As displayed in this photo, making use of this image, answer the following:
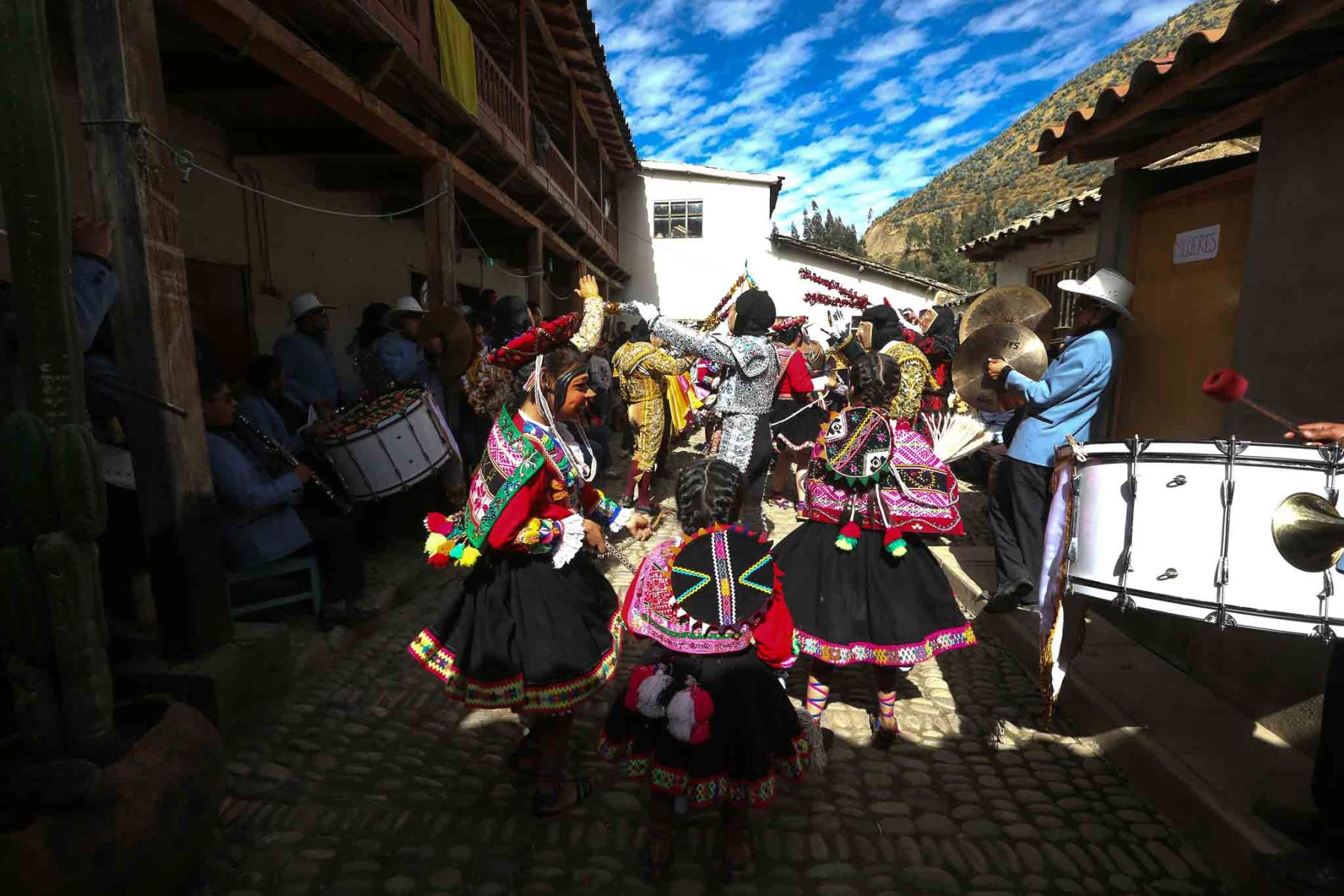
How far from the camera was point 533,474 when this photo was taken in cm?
255

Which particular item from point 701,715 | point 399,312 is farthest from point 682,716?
point 399,312

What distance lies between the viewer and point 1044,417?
4.19 metres

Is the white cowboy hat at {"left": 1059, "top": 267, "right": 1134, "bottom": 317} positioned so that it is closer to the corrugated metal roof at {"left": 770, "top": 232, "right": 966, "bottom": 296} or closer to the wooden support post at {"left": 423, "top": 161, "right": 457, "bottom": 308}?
the wooden support post at {"left": 423, "top": 161, "right": 457, "bottom": 308}

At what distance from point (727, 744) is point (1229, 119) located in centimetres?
406

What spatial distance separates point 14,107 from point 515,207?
7.97 m

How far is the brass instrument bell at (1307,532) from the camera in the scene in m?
1.87

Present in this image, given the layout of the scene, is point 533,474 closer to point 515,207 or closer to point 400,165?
point 400,165

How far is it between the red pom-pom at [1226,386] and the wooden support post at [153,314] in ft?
13.4

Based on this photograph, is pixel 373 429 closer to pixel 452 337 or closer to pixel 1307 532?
pixel 452 337

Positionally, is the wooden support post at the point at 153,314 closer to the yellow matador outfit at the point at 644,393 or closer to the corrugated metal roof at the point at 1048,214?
the yellow matador outfit at the point at 644,393

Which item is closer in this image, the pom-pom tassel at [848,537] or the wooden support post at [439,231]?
the pom-pom tassel at [848,537]

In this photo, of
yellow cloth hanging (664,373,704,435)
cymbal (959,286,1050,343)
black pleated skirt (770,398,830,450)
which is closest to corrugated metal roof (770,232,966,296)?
yellow cloth hanging (664,373,704,435)

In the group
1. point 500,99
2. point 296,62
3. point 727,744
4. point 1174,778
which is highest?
point 500,99

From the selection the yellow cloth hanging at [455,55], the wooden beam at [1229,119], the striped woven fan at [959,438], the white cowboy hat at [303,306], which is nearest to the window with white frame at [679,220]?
the yellow cloth hanging at [455,55]
